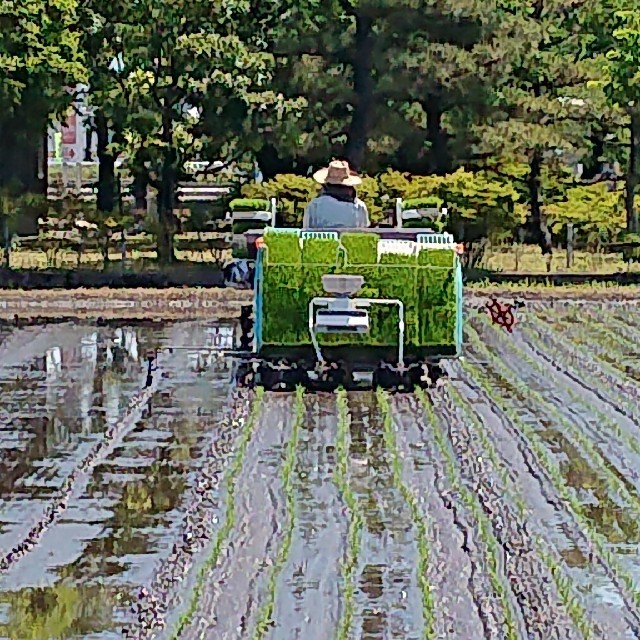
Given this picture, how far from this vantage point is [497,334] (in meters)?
16.6

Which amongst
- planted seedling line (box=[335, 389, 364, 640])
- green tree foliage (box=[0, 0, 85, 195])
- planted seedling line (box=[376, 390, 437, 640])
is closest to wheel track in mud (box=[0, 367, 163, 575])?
planted seedling line (box=[335, 389, 364, 640])

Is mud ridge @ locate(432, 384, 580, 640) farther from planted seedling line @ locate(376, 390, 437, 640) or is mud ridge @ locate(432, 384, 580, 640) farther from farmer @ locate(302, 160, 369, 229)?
farmer @ locate(302, 160, 369, 229)

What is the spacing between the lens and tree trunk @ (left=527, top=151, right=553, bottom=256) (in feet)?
90.1

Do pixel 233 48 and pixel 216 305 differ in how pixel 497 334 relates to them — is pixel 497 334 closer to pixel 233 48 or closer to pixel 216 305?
pixel 216 305

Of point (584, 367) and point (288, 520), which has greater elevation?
point (584, 367)

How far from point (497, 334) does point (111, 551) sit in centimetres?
966

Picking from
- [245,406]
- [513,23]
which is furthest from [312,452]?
[513,23]

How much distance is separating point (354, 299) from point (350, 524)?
14.0ft

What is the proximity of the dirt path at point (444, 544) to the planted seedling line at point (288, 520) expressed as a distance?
0.62m

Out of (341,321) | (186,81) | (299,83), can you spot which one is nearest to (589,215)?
(299,83)

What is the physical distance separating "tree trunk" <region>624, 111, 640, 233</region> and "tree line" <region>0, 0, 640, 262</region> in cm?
304

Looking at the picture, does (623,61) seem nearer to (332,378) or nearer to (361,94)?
(361,94)

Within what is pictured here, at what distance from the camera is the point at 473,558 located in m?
7.13

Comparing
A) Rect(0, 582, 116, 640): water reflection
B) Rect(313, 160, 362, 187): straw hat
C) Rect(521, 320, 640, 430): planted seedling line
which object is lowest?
Rect(0, 582, 116, 640): water reflection
